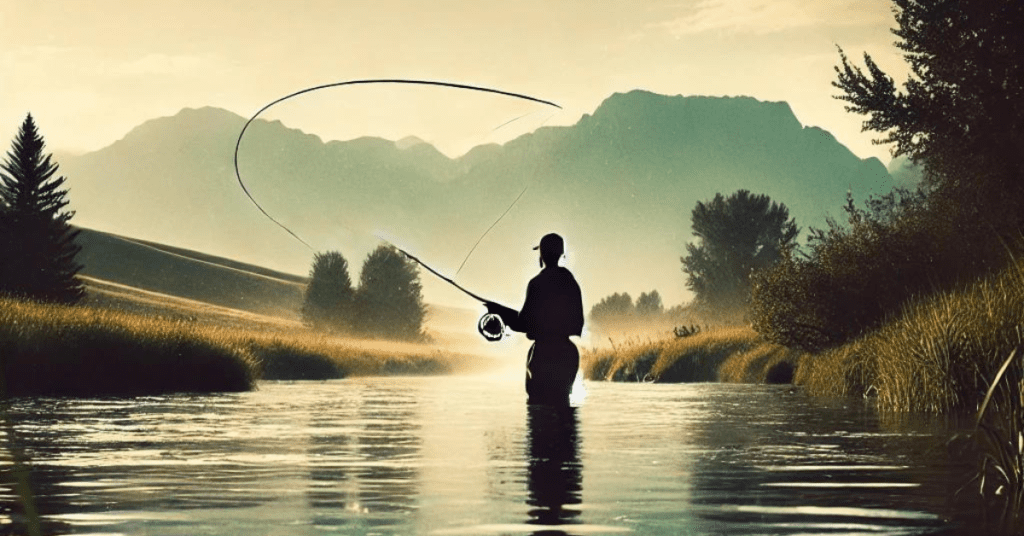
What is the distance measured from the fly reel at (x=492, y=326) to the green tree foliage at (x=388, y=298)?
118m

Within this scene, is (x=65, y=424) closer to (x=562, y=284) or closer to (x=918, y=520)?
(x=562, y=284)

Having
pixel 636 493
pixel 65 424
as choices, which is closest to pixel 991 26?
pixel 65 424

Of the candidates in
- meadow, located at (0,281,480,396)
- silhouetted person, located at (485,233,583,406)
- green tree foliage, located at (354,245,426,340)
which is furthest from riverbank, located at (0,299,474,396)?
green tree foliage, located at (354,245,426,340)

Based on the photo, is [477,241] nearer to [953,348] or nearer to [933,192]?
[953,348]

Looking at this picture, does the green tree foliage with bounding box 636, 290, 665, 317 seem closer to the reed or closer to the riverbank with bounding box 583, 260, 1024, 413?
the reed

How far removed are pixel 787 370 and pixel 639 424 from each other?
20.8 meters

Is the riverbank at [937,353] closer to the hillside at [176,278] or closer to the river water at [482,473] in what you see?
the river water at [482,473]

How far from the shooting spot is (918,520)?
9.34 m

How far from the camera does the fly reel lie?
1667 cm

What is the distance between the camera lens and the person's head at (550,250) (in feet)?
56.2

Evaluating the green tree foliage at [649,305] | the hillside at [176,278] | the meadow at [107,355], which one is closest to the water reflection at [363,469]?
the meadow at [107,355]

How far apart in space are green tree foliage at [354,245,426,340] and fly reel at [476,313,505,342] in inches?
4645

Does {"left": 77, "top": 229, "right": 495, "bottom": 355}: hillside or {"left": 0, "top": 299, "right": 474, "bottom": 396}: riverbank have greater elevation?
{"left": 77, "top": 229, "right": 495, "bottom": 355}: hillside

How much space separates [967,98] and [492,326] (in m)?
22.3
